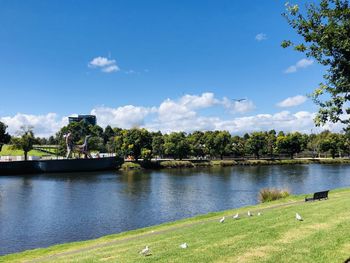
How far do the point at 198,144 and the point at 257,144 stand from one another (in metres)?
25.7

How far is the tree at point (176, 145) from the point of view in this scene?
463ft

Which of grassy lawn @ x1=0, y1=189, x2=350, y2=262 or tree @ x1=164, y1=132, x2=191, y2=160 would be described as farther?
tree @ x1=164, y1=132, x2=191, y2=160

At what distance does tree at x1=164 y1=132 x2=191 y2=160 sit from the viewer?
14100 cm

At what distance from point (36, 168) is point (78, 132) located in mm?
74155

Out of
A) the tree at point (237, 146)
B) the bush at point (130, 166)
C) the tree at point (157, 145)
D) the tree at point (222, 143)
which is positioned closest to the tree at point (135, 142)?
the bush at point (130, 166)

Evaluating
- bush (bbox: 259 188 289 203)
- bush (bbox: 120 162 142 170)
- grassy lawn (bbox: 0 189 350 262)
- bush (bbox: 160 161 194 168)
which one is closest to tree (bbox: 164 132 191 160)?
bush (bbox: 160 161 194 168)

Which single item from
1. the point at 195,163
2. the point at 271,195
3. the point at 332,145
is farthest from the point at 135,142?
the point at 271,195

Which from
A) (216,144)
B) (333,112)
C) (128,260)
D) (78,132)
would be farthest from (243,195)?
(78,132)

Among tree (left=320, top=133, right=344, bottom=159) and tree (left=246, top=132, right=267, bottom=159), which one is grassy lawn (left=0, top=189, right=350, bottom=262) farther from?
tree (left=320, top=133, right=344, bottom=159)

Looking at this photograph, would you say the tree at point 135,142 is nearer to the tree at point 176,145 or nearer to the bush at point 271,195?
the tree at point 176,145

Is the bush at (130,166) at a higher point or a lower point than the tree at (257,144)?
lower

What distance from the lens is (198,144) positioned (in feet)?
526

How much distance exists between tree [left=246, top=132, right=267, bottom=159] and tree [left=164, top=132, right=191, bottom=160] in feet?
104

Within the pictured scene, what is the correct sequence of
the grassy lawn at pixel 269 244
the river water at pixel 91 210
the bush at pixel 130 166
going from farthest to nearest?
the bush at pixel 130 166 → the river water at pixel 91 210 → the grassy lawn at pixel 269 244
